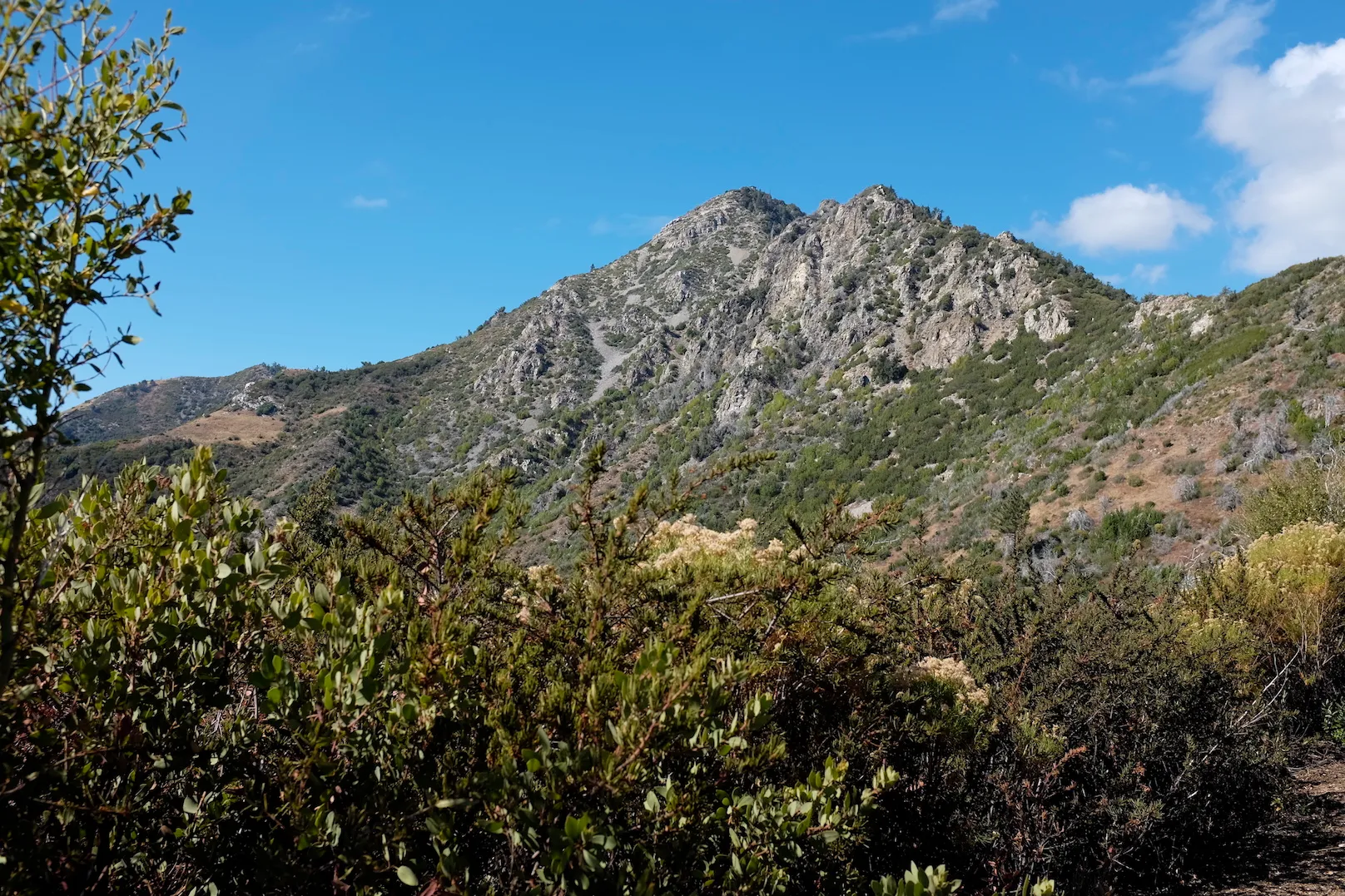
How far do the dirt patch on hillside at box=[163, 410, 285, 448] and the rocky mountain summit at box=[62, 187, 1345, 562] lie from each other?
0.64 metres

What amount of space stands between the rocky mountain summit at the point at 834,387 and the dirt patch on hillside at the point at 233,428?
64 centimetres

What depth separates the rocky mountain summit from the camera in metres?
26.9

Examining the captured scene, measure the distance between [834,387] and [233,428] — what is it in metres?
67.7

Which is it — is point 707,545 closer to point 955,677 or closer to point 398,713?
point 955,677

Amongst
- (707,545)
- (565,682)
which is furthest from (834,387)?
(565,682)

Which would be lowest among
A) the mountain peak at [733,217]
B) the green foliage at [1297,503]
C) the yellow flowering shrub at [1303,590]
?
the yellow flowering shrub at [1303,590]

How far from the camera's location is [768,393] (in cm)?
5747

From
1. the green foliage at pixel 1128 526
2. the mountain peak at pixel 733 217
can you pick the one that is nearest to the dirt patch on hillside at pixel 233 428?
the mountain peak at pixel 733 217

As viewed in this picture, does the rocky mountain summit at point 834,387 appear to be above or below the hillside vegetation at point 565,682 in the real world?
above

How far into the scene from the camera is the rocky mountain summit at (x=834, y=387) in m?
26.9

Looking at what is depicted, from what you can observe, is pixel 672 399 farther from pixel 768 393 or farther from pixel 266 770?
pixel 266 770

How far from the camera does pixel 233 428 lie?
79.2 metres

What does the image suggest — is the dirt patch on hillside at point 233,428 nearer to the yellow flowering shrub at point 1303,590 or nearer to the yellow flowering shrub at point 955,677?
the yellow flowering shrub at point 955,677

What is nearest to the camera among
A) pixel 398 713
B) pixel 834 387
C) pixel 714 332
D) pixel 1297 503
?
pixel 398 713
